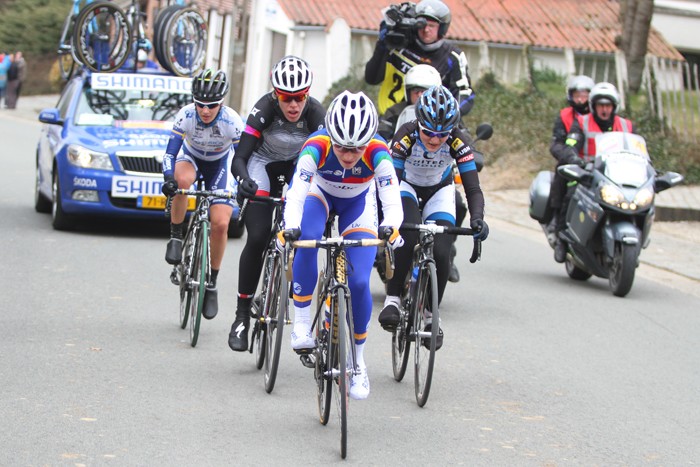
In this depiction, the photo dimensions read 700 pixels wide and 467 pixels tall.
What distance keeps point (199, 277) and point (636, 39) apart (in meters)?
20.0

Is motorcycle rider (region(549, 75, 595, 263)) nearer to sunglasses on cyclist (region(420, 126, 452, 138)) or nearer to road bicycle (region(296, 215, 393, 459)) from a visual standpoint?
sunglasses on cyclist (region(420, 126, 452, 138))

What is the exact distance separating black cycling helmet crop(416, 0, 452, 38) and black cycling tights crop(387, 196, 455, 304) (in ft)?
11.4

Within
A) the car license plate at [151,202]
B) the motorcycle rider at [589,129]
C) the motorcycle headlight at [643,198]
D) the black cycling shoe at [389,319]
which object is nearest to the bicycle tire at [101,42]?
the car license plate at [151,202]

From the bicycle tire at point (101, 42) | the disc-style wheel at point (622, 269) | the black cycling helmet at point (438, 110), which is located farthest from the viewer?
the bicycle tire at point (101, 42)

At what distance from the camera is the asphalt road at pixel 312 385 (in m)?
6.71

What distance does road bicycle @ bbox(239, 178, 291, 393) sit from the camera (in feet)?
25.1

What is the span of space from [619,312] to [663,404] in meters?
3.67

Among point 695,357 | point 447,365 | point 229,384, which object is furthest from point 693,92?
point 229,384

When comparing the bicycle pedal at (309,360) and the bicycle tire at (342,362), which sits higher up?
the bicycle tire at (342,362)

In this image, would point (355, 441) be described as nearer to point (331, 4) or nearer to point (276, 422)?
point (276, 422)

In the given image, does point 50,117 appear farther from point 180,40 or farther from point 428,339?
point 428,339

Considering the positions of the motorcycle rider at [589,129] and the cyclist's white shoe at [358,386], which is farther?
the motorcycle rider at [589,129]

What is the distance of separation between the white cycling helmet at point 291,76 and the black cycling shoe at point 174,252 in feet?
6.35

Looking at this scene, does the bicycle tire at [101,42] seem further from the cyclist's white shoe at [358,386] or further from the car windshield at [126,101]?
the cyclist's white shoe at [358,386]
